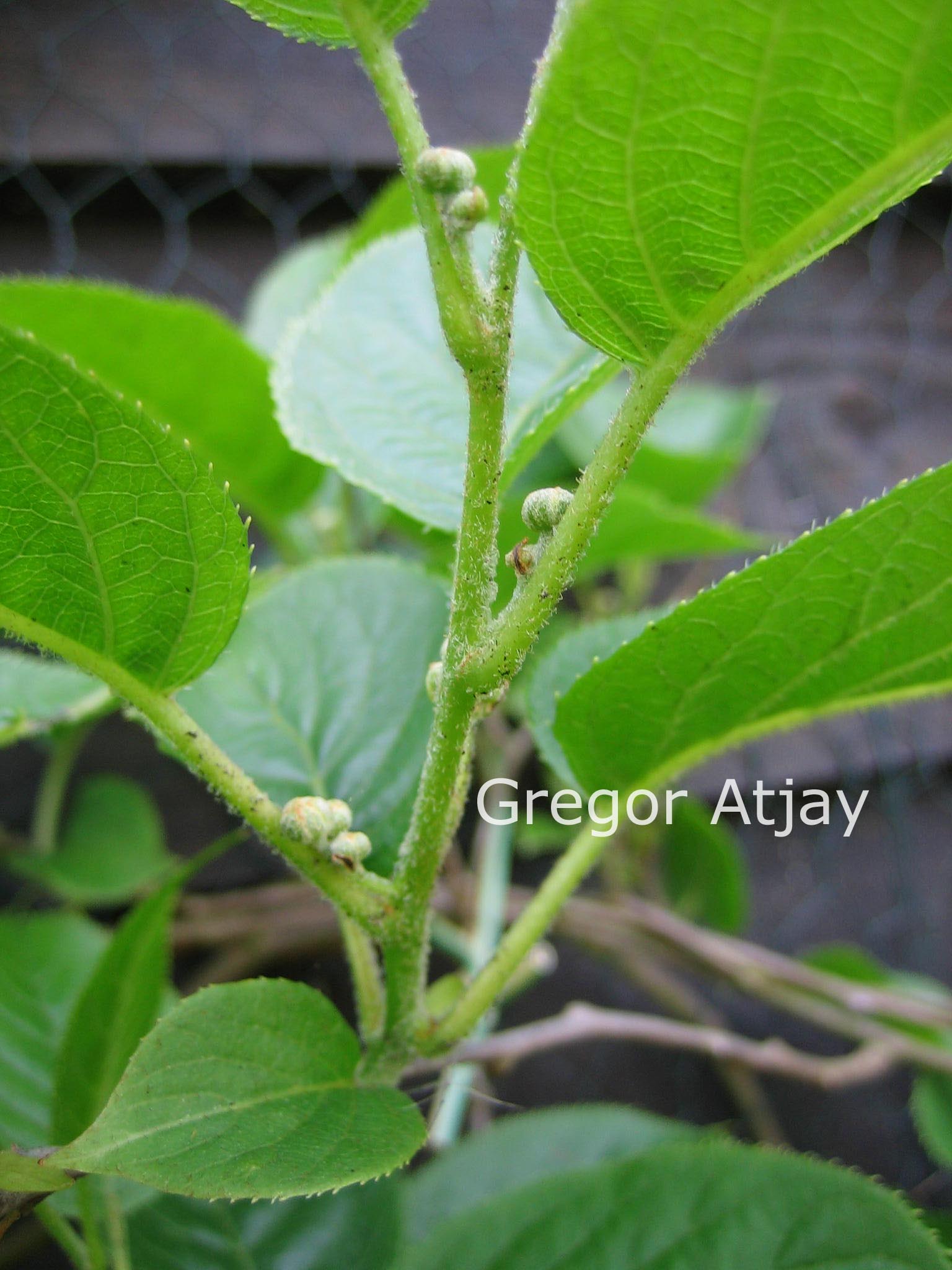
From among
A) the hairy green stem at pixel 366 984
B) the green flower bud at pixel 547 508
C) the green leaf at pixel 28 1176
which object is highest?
the green flower bud at pixel 547 508

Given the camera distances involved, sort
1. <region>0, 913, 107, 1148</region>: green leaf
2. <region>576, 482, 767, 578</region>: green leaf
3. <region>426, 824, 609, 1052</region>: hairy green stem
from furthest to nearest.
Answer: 1. <region>576, 482, 767, 578</region>: green leaf
2. <region>0, 913, 107, 1148</region>: green leaf
3. <region>426, 824, 609, 1052</region>: hairy green stem

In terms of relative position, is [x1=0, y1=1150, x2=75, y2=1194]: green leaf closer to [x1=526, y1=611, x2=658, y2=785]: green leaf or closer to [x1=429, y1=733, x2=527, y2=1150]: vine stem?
[x1=526, y1=611, x2=658, y2=785]: green leaf

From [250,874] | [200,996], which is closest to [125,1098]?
[200,996]

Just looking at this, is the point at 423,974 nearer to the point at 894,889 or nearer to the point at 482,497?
the point at 482,497

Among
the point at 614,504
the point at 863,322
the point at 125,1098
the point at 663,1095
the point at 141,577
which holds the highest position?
the point at 863,322

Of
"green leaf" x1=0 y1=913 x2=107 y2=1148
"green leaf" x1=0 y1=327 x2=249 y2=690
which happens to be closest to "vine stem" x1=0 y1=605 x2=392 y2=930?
"green leaf" x1=0 y1=327 x2=249 y2=690

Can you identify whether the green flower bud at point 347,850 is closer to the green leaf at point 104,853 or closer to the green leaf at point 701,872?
the green leaf at point 104,853

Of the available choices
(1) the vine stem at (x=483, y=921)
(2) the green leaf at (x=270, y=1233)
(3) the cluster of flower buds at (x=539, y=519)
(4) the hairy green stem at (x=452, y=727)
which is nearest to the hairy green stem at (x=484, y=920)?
(1) the vine stem at (x=483, y=921)
